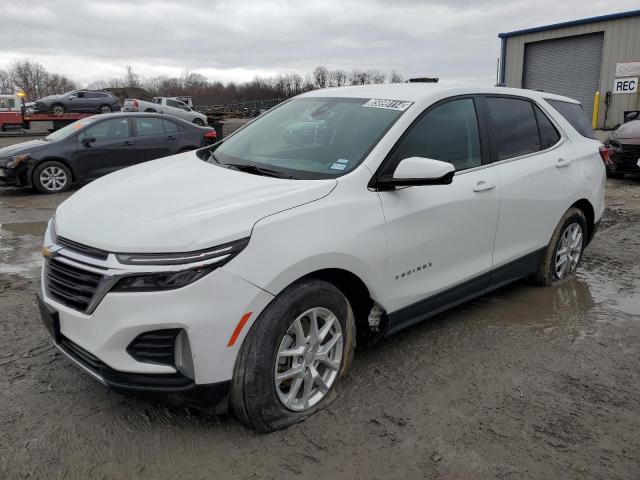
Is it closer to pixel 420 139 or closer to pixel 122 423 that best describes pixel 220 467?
pixel 122 423

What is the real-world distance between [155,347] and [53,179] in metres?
8.51

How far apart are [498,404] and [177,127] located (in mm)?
9646

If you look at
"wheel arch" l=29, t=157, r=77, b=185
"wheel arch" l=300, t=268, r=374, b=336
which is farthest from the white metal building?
"wheel arch" l=300, t=268, r=374, b=336

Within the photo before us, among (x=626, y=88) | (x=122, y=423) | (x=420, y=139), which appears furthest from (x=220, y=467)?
(x=626, y=88)

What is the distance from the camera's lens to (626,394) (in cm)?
311

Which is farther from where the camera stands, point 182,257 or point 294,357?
point 294,357

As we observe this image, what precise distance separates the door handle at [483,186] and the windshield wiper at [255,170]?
1.31m

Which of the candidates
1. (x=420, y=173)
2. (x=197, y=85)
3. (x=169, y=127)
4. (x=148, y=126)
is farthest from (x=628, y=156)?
(x=197, y=85)

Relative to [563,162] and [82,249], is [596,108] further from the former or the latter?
[82,249]

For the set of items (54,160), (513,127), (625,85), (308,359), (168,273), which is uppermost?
(625,85)

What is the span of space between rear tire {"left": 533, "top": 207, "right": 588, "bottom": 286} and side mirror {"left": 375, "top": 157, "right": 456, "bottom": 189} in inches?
79.5

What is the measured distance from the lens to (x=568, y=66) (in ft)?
73.2

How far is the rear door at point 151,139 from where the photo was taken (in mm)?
10461

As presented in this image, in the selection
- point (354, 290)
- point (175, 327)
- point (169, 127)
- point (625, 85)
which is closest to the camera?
point (175, 327)
